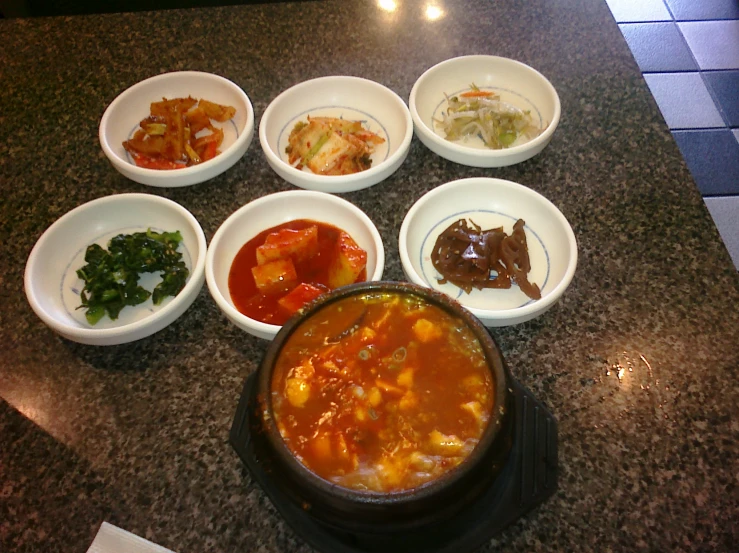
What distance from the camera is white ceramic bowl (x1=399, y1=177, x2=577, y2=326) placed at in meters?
1.51

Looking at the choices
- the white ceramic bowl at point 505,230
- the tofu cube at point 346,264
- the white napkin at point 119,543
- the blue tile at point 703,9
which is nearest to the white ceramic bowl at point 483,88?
the white ceramic bowl at point 505,230

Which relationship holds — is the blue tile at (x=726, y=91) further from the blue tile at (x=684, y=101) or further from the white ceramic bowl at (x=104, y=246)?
the white ceramic bowl at (x=104, y=246)

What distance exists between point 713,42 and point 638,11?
0.54 metres

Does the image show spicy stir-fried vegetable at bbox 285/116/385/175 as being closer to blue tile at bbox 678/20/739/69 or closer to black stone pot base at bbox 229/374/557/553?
black stone pot base at bbox 229/374/557/553

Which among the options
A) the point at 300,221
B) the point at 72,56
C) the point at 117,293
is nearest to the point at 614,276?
the point at 300,221

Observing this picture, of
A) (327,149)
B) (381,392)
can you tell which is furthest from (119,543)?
(327,149)

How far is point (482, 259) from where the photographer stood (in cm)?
162

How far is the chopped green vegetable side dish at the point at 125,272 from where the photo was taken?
155cm

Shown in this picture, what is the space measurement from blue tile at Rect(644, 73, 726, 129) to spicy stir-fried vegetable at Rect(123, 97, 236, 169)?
103 inches

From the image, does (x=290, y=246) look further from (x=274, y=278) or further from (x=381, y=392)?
(x=381, y=392)

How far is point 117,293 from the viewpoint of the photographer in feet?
5.09

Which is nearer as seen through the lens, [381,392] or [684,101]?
[381,392]

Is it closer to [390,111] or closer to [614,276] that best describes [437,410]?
[614,276]

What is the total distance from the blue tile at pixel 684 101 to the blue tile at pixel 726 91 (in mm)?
44
